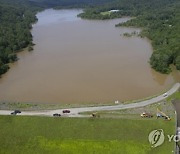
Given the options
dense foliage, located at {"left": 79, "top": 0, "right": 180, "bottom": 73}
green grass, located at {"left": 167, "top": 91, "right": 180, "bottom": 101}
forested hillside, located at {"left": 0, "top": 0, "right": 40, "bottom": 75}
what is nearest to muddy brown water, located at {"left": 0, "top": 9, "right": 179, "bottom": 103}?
forested hillside, located at {"left": 0, "top": 0, "right": 40, "bottom": 75}

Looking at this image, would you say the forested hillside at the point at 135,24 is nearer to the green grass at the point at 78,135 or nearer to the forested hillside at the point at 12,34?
the forested hillside at the point at 12,34

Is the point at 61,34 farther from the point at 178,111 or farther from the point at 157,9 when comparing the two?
the point at 178,111

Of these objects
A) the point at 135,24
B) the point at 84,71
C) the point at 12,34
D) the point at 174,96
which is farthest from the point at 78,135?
the point at 135,24

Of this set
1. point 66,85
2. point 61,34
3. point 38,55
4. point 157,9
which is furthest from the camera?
point 157,9

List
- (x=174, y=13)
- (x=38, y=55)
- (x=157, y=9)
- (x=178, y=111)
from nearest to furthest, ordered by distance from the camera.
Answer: (x=178, y=111), (x=38, y=55), (x=174, y=13), (x=157, y=9)

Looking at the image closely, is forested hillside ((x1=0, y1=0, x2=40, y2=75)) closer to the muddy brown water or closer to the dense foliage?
the muddy brown water

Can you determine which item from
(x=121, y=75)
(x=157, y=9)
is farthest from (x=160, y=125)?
(x=157, y=9)

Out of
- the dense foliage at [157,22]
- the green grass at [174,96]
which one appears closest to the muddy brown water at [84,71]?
the dense foliage at [157,22]

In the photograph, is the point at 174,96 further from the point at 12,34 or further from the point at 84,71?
the point at 12,34
